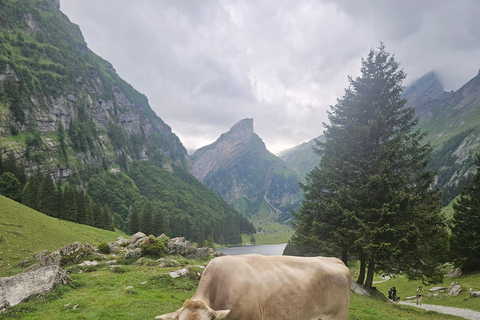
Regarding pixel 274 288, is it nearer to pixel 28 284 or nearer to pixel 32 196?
pixel 28 284

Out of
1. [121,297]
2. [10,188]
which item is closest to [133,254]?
[121,297]

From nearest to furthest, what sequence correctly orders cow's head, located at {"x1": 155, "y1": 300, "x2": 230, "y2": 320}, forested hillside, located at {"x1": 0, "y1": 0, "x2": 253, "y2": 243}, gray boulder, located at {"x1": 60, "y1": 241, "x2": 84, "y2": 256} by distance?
1. cow's head, located at {"x1": 155, "y1": 300, "x2": 230, "y2": 320}
2. gray boulder, located at {"x1": 60, "y1": 241, "x2": 84, "y2": 256}
3. forested hillside, located at {"x1": 0, "y1": 0, "x2": 253, "y2": 243}

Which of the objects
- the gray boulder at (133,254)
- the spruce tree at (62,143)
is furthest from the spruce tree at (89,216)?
the spruce tree at (62,143)

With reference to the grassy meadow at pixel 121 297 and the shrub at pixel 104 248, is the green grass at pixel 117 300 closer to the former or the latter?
the grassy meadow at pixel 121 297

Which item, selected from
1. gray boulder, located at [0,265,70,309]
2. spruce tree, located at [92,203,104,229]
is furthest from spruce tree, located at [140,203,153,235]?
gray boulder, located at [0,265,70,309]

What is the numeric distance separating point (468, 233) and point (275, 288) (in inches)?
1534

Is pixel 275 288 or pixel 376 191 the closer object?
pixel 275 288

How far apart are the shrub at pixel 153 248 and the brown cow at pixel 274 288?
23.0m

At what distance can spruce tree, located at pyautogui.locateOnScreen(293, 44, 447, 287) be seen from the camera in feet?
59.3

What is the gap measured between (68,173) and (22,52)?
101074 mm

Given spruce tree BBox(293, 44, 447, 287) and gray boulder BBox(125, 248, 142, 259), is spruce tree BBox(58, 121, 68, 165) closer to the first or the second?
gray boulder BBox(125, 248, 142, 259)

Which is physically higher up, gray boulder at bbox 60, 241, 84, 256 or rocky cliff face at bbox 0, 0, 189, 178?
rocky cliff face at bbox 0, 0, 189, 178

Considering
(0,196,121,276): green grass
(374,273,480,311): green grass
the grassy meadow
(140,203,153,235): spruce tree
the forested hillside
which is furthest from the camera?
the forested hillside

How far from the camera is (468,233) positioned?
31.2 m
